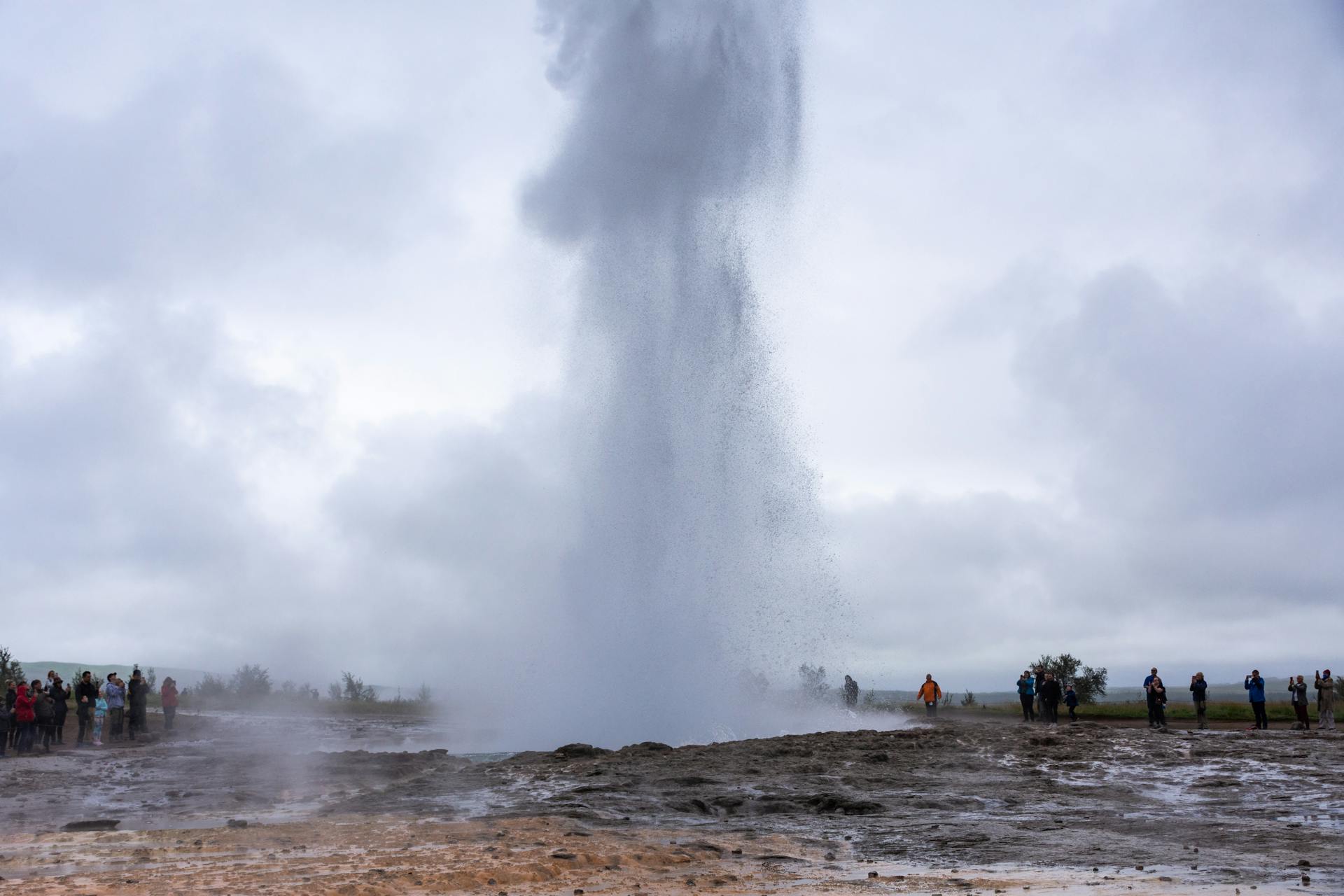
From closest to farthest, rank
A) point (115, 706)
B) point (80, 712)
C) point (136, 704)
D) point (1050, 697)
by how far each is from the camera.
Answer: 1. point (80, 712)
2. point (136, 704)
3. point (115, 706)
4. point (1050, 697)

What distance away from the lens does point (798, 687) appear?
3047 centimetres

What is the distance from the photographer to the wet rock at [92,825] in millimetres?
12930

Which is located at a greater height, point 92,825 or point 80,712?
point 80,712

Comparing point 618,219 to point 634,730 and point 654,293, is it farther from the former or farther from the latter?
point 634,730

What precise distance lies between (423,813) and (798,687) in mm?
17640

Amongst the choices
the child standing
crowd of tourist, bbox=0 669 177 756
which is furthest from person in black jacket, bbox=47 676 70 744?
the child standing

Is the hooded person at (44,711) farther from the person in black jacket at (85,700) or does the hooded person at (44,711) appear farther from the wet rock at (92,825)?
the wet rock at (92,825)

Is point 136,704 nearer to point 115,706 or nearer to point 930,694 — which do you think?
point 115,706

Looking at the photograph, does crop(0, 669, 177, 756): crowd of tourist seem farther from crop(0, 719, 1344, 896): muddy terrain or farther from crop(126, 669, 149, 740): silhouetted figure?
crop(0, 719, 1344, 896): muddy terrain

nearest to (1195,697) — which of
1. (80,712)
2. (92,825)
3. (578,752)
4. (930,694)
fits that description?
(930,694)

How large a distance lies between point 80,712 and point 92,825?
→ 53.3ft

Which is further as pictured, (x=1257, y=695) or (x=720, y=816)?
(x=1257, y=695)

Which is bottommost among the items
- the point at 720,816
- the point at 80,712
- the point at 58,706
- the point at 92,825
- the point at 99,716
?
the point at 720,816

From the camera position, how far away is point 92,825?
516 inches
